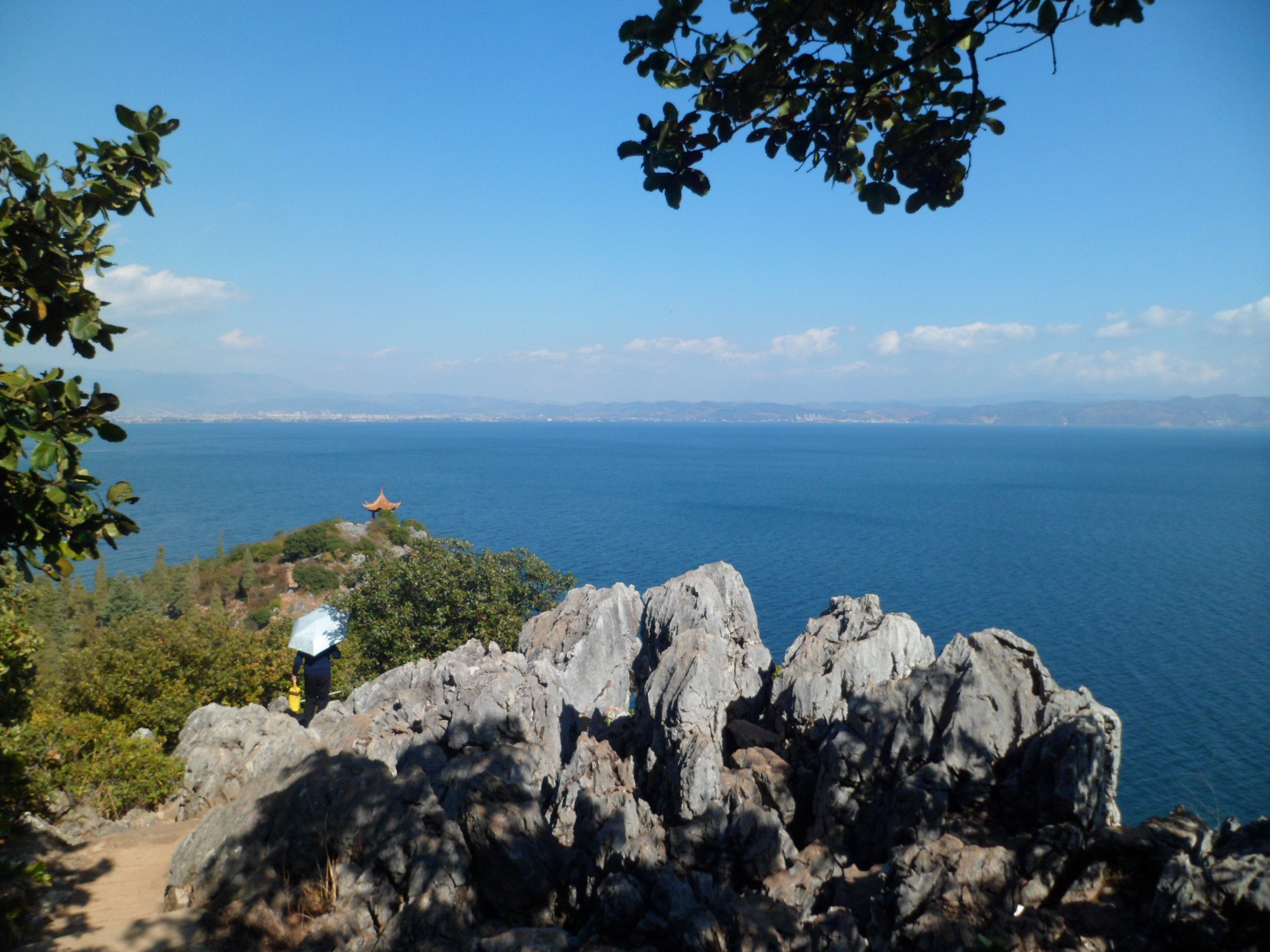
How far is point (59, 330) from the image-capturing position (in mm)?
5238

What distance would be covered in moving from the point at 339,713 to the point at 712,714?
10440mm

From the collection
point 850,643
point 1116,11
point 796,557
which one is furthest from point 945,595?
point 1116,11

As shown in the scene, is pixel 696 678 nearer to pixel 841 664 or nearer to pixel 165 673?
pixel 841 664

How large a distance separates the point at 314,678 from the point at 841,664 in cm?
1901

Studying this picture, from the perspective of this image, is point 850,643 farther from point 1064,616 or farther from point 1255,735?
point 1064,616

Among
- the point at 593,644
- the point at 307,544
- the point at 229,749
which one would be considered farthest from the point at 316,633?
the point at 307,544

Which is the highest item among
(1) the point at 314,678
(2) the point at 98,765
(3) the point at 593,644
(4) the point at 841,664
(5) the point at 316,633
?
(4) the point at 841,664

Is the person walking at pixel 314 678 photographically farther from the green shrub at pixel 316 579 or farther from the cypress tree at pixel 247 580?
the cypress tree at pixel 247 580

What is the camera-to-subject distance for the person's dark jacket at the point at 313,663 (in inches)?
995

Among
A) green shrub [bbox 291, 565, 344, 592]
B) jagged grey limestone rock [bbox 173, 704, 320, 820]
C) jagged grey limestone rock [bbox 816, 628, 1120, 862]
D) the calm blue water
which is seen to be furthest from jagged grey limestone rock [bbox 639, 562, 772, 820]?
green shrub [bbox 291, 565, 344, 592]

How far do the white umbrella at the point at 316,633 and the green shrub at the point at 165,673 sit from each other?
2630mm

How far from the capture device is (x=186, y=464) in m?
164

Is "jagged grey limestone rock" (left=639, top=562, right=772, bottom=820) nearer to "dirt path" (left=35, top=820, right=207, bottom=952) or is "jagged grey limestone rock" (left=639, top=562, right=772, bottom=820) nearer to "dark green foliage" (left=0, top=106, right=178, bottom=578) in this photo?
"dirt path" (left=35, top=820, right=207, bottom=952)

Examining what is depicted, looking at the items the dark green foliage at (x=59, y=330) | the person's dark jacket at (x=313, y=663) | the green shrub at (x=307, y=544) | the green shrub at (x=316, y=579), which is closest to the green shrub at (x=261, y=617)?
the green shrub at (x=316, y=579)
